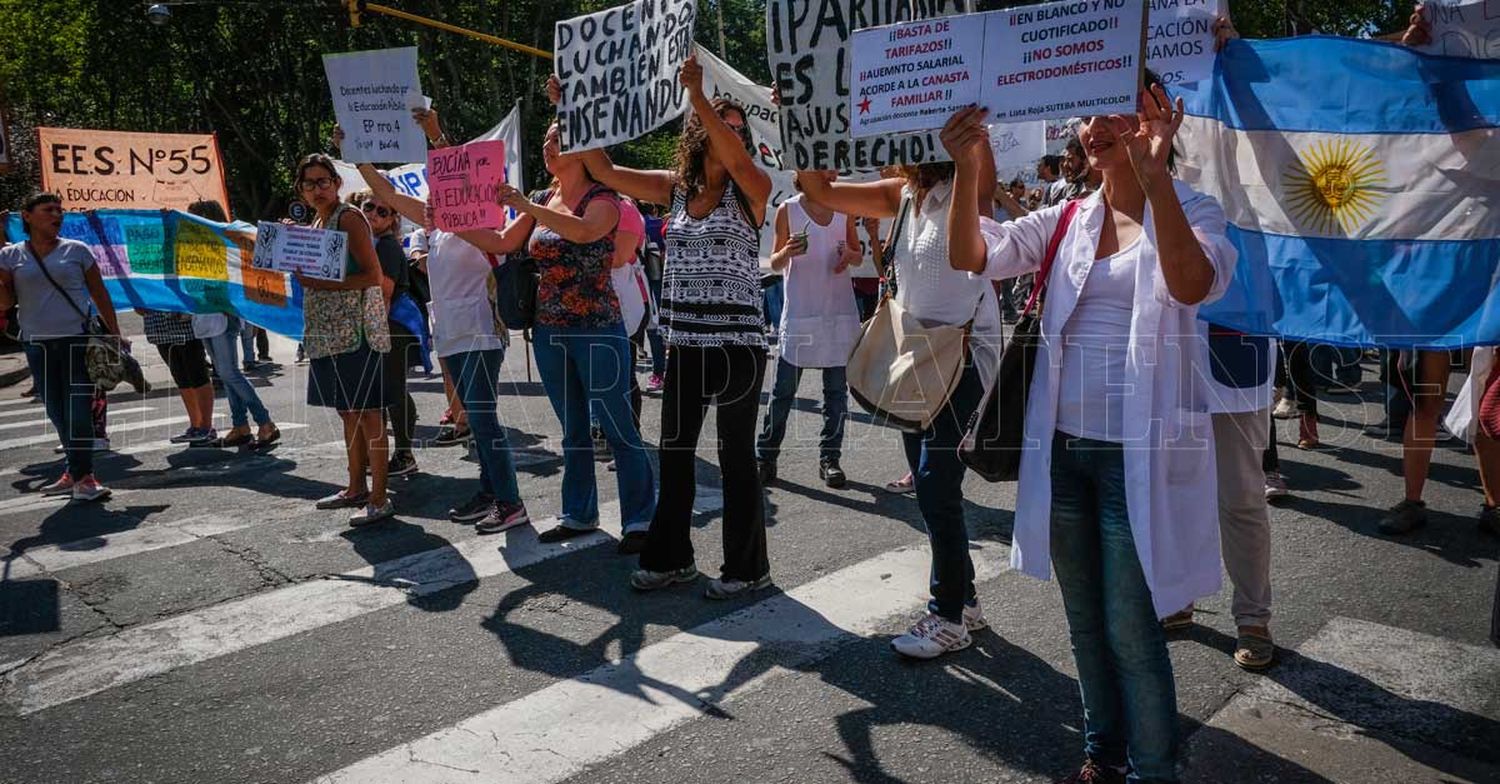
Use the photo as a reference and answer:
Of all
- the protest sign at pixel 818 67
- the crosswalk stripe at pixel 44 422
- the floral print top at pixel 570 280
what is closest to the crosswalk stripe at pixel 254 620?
the floral print top at pixel 570 280

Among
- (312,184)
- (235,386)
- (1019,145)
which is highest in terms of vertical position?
(1019,145)

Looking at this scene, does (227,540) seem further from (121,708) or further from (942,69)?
(942,69)

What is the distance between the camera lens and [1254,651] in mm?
4047

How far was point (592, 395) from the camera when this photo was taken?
541 cm

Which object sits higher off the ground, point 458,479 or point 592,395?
point 592,395

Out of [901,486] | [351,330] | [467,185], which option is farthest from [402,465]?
[901,486]

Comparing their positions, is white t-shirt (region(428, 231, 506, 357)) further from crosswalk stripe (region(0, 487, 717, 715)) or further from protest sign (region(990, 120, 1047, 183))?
protest sign (region(990, 120, 1047, 183))

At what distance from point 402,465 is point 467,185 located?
8.88 ft

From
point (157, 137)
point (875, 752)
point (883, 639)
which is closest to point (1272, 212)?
point (883, 639)

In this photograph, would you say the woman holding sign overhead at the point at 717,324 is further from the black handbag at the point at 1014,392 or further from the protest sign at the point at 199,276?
the protest sign at the point at 199,276

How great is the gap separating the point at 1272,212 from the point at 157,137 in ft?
34.0

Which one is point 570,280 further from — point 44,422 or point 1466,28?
point 44,422

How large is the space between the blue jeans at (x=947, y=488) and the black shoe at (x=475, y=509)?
307 centimetres

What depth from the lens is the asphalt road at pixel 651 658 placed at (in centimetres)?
349
